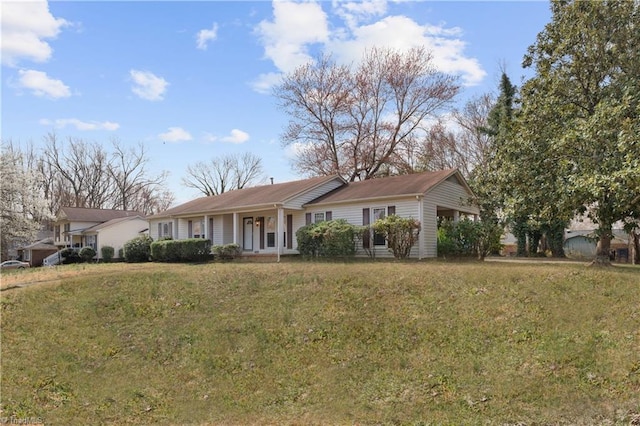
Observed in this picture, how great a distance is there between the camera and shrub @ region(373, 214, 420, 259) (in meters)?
17.9

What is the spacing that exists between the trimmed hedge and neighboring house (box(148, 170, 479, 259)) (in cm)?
150

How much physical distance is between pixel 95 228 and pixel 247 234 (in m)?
25.2

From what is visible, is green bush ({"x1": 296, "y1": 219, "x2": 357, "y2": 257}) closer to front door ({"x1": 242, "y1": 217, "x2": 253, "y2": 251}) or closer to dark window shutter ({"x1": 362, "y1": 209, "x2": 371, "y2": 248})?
dark window shutter ({"x1": 362, "y1": 209, "x2": 371, "y2": 248})

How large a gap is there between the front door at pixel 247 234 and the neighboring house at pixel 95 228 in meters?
18.4

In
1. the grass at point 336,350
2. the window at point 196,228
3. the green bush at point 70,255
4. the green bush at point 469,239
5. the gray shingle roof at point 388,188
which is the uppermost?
the gray shingle roof at point 388,188

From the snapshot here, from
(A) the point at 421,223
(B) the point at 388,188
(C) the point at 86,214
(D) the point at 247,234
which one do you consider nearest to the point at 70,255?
(C) the point at 86,214

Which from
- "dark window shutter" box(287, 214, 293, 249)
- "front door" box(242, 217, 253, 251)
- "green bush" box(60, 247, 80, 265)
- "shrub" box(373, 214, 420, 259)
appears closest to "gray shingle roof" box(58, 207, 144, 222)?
"green bush" box(60, 247, 80, 265)

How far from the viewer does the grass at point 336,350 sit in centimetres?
652

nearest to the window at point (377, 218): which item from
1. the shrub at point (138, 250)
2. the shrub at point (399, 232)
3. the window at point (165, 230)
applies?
the shrub at point (399, 232)

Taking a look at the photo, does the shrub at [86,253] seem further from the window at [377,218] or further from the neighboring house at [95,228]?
the window at [377,218]

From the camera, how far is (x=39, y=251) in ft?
169

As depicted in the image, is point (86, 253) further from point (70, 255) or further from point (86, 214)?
point (86, 214)

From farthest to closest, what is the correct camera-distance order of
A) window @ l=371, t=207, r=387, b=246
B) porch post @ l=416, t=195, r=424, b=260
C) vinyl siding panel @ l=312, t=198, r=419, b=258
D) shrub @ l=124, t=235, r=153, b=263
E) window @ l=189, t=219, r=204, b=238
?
1. shrub @ l=124, t=235, r=153, b=263
2. window @ l=189, t=219, r=204, b=238
3. window @ l=371, t=207, r=387, b=246
4. vinyl siding panel @ l=312, t=198, r=419, b=258
5. porch post @ l=416, t=195, r=424, b=260

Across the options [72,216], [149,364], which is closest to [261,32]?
[149,364]
